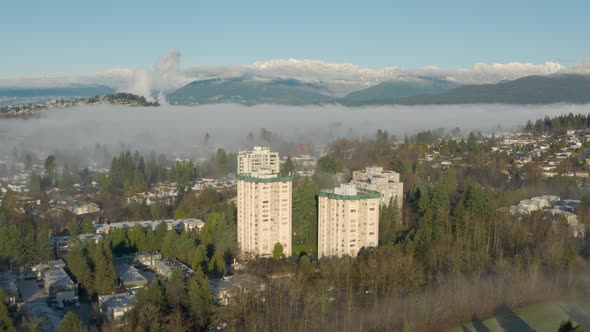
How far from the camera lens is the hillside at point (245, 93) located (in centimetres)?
5350

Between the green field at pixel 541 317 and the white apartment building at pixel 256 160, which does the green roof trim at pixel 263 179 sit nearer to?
the white apartment building at pixel 256 160

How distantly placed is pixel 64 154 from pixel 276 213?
1633cm

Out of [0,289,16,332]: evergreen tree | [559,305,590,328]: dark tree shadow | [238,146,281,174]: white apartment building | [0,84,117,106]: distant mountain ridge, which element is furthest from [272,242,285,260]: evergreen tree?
[0,84,117,106]: distant mountain ridge

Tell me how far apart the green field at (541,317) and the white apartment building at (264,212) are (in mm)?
4792

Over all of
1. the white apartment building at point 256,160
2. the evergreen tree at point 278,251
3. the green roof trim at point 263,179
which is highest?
the white apartment building at point 256,160

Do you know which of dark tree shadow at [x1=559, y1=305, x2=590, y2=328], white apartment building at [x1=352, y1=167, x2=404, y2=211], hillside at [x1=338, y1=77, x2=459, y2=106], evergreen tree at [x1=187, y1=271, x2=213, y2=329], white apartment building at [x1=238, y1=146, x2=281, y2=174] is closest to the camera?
evergreen tree at [x1=187, y1=271, x2=213, y2=329]

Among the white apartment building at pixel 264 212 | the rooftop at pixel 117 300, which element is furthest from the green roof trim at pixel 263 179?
the rooftop at pixel 117 300

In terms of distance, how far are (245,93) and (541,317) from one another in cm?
4878

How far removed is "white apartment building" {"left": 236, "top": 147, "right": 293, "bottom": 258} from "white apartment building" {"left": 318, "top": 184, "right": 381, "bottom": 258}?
909mm

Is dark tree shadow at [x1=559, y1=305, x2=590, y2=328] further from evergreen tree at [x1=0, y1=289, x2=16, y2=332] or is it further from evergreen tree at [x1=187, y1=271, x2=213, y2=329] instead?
evergreen tree at [x1=0, y1=289, x2=16, y2=332]

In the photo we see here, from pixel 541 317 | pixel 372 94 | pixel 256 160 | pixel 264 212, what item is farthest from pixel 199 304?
pixel 372 94

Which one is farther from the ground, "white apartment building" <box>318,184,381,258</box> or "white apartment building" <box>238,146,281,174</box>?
"white apartment building" <box>238,146,281,174</box>

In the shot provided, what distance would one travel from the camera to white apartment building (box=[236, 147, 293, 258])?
1288 centimetres

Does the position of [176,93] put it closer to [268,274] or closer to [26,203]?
[26,203]
